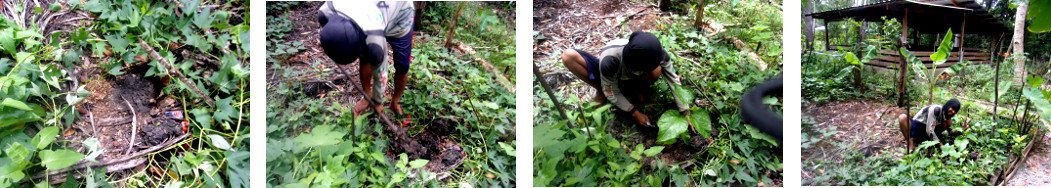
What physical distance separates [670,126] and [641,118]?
0.33 feet

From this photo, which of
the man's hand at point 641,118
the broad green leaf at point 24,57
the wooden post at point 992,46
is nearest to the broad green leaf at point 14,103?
the broad green leaf at point 24,57

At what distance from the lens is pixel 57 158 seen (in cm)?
170

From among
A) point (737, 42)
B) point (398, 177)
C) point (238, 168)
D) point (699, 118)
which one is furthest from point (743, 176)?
point (238, 168)

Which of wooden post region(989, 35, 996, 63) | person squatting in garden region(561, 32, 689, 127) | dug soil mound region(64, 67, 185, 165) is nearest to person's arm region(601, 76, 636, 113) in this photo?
person squatting in garden region(561, 32, 689, 127)

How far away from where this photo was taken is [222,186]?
185cm

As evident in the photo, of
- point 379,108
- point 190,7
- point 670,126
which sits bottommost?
point 670,126

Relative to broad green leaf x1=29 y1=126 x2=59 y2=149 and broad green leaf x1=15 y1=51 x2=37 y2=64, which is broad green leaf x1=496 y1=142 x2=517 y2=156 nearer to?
broad green leaf x1=29 y1=126 x2=59 y2=149

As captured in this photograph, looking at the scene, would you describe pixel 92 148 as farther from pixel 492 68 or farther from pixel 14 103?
pixel 492 68

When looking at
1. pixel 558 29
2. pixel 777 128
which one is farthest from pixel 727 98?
pixel 558 29

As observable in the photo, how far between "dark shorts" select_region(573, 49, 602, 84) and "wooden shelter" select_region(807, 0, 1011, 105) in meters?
0.84

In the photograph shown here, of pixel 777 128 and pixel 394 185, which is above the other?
pixel 777 128

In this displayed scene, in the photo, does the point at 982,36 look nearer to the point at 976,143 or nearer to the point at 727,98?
the point at 976,143

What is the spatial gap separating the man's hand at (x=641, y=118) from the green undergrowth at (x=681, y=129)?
2 centimetres

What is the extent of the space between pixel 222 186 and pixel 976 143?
9.42 feet
